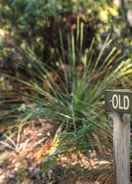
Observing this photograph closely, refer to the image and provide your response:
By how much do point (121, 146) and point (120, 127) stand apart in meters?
0.17

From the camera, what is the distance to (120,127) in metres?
3.64

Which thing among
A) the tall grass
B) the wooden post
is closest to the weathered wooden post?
the wooden post

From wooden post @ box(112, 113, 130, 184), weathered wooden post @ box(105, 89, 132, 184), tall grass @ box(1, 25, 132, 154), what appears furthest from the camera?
tall grass @ box(1, 25, 132, 154)

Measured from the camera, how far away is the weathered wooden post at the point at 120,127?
350 centimetres

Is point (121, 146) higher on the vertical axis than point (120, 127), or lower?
lower

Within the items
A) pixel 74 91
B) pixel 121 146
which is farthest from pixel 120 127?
pixel 74 91

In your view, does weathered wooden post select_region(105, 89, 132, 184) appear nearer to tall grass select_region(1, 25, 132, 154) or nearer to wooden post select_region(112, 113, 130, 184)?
wooden post select_region(112, 113, 130, 184)

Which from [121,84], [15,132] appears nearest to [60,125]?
[15,132]

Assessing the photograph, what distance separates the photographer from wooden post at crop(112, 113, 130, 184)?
3629 mm

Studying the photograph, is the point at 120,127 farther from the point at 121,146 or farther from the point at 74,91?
the point at 74,91

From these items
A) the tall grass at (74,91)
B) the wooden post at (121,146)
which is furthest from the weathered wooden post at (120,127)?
the tall grass at (74,91)

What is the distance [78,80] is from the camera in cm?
587

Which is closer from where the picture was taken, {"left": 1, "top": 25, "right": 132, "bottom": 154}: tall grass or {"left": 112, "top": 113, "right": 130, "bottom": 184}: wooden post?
{"left": 112, "top": 113, "right": 130, "bottom": 184}: wooden post

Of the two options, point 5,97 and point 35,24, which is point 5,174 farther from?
point 35,24
